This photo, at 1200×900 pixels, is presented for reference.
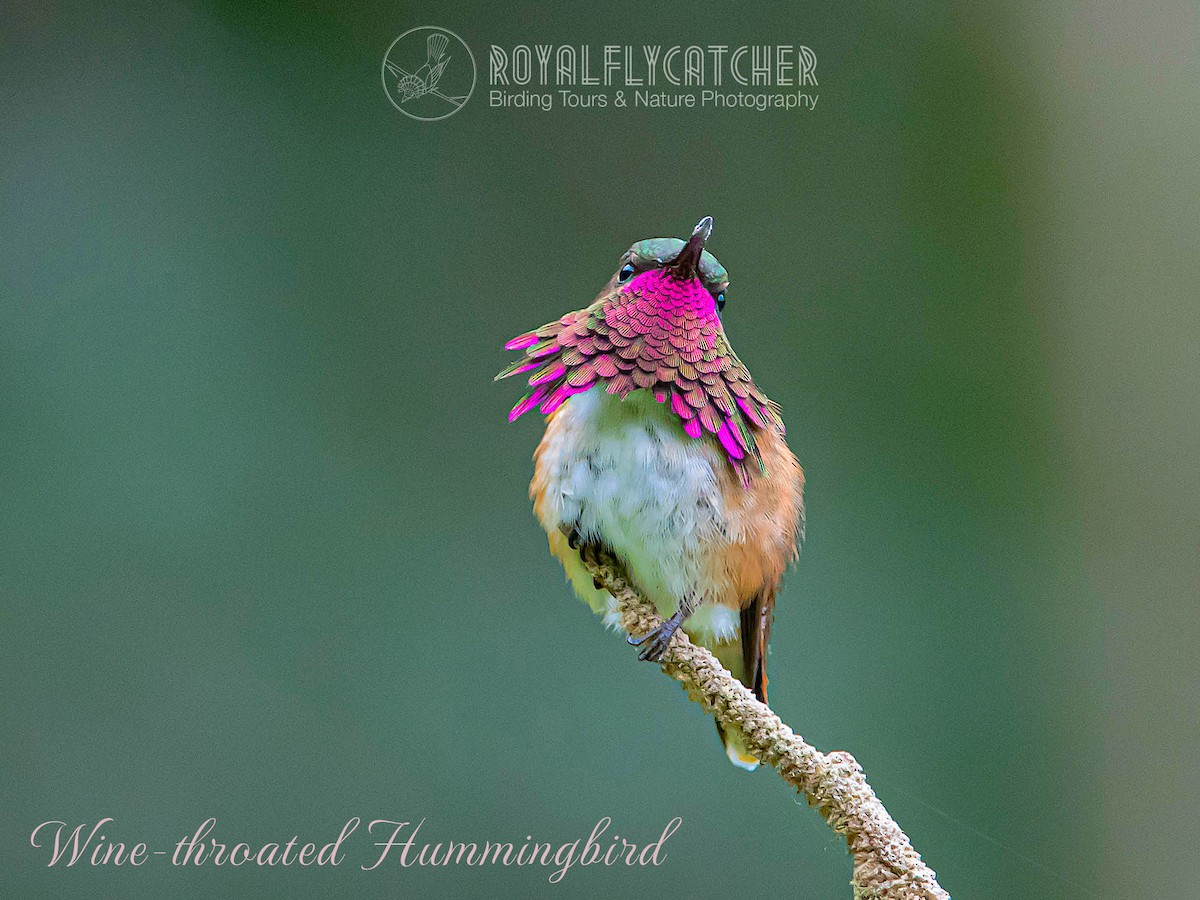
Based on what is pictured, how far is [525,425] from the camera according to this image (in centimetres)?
103

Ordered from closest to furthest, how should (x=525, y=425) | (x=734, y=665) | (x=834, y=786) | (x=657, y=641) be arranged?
(x=834, y=786) → (x=657, y=641) → (x=734, y=665) → (x=525, y=425)

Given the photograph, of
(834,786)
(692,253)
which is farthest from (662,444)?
(834,786)

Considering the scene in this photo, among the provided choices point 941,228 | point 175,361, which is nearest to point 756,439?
point 941,228

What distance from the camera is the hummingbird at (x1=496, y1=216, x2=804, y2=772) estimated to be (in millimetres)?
706

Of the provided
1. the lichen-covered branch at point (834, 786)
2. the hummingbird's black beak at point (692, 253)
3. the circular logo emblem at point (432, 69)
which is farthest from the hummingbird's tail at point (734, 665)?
the circular logo emblem at point (432, 69)

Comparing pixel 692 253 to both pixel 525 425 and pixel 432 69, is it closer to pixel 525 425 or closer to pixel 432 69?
pixel 525 425

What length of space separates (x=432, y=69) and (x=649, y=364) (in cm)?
55

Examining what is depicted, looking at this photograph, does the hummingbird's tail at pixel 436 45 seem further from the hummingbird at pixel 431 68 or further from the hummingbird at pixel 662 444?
the hummingbird at pixel 662 444

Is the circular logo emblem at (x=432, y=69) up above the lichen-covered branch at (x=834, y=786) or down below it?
above

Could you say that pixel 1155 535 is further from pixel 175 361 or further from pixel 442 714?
pixel 175 361

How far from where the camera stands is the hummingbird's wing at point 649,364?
2.31ft

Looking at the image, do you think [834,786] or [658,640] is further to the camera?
[658,640]

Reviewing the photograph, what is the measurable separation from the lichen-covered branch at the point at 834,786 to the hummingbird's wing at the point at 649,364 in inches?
7.1

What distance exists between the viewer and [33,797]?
1.02m
